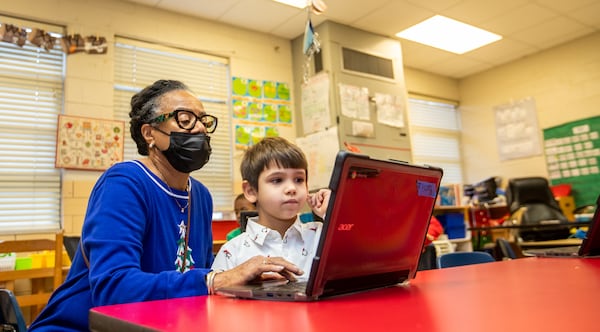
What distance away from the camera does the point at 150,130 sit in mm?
1388

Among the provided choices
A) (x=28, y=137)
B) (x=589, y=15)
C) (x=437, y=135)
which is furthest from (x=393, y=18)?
(x=28, y=137)

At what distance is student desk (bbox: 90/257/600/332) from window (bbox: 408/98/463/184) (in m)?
5.70

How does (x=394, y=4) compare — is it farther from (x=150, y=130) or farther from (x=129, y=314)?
(x=129, y=314)

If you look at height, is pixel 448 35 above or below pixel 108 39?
above

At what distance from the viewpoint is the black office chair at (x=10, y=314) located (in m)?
1.33

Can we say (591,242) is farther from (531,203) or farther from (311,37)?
(531,203)

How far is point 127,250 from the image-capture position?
97 cm

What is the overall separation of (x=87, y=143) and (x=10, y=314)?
8.34 ft

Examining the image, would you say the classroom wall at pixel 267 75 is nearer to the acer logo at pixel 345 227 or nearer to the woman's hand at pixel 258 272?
the woman's hand at pixel 258 272

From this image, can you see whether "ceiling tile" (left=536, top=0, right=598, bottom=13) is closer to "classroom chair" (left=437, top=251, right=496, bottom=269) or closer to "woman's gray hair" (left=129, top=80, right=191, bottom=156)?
"classroom chair" (left=437, top=251, right=496, bottom=269)

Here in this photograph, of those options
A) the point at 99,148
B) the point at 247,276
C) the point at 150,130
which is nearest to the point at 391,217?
the point at 247,276

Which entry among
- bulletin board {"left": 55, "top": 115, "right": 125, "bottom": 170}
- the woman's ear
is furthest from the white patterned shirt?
bulletin board {"left": 55, "top": 115, "right": 125, "bottom": 170}

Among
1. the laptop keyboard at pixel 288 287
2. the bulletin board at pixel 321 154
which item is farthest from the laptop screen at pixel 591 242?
the bulletin board at pixel 321 154

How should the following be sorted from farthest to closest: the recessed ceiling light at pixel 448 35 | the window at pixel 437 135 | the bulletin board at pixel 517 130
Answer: the window at pixel 437 135 < the bulletin board at pixel 517 130 < the recessed ceiling light at pixel 448 35
